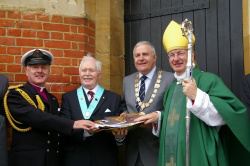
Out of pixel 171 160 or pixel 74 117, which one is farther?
pixel 74 117

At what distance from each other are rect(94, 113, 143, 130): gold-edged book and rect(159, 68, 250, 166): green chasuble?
0.98ft

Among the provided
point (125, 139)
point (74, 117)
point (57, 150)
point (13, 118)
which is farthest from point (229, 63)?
point (13, 118)

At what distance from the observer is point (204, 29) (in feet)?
15.0

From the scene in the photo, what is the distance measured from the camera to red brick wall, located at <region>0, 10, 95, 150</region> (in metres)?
4.24

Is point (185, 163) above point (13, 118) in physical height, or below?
below

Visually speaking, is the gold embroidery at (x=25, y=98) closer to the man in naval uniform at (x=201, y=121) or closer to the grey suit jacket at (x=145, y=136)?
the grey suit jacket at (x=145, y=136)

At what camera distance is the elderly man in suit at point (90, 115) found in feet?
12.1

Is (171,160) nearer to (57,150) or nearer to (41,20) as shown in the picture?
(57,150)

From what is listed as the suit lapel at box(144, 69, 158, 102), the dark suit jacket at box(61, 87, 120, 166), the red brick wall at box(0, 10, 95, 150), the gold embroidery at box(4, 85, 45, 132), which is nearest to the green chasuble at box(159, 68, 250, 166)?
the suit lapel at box(144, 69, 158, 102)

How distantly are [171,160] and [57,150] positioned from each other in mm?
1120

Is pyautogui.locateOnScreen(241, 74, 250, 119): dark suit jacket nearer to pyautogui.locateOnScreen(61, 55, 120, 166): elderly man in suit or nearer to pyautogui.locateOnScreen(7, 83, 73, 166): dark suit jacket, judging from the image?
pyautogui.locateOnScreen(61, 55, 120, 166): elderly man in suit

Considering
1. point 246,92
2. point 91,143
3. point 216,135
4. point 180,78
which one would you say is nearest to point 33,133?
point 91,143

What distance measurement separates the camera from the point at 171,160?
11.2ft

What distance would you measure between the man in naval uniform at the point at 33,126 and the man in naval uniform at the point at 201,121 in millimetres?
747
